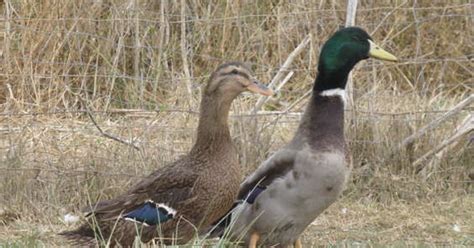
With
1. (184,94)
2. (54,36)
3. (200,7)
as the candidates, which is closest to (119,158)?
(184,94)

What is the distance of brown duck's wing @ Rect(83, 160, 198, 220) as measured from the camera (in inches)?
245

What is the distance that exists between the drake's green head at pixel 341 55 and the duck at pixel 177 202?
83 centimetres

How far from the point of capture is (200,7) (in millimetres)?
10625

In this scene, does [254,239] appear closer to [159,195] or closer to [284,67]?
[159,195]

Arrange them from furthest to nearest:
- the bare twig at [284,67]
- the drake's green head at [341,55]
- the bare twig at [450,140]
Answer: the bare twig at [284,67] < the bare twig at [450,140] < the drake's green head at [341,55]

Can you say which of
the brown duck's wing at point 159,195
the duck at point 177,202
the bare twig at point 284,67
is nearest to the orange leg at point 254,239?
the duck at point 177,202

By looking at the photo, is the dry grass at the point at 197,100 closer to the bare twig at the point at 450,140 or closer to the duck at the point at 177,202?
the bare twig at the point at 450,140

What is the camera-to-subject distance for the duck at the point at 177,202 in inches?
243

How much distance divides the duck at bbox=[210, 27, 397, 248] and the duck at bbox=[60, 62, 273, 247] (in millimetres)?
253

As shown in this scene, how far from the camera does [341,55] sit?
23.0ft

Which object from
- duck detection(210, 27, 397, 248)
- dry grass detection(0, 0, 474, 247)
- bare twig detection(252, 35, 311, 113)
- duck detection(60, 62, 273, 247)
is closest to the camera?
duck detection(60, 62, 273, 247)

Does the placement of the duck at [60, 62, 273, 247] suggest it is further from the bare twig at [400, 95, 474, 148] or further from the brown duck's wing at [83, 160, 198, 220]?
the bare twig at [400, 95, 474, 148]

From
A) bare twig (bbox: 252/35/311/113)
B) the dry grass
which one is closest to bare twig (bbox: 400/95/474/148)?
the dry grass

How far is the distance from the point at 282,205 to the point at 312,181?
233mm
